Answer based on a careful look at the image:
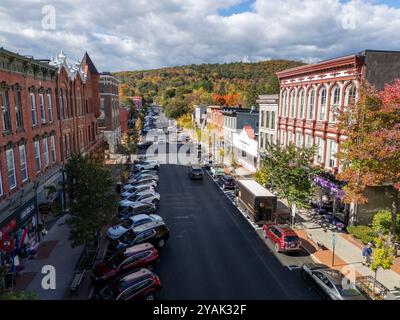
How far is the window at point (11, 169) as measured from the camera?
718 inches

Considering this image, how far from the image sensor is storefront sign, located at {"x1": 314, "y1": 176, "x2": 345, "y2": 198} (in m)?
23.8

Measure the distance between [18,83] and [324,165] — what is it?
23.8 metres

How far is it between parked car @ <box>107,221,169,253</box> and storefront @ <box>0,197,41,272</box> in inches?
192

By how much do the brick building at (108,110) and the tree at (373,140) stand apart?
1675 inches

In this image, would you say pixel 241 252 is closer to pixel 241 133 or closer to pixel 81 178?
pixel 81 178

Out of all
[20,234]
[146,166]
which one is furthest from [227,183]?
[20,234]

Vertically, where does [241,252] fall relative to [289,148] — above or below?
below

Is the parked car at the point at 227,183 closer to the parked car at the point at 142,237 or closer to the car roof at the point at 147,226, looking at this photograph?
the car roof at the point at 147,226

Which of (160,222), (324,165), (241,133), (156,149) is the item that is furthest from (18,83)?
(156,149)

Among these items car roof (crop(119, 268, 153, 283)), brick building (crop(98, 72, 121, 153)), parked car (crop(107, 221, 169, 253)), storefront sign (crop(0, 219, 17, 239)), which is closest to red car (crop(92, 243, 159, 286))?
car roof (crop(119, 268, 153, 283))

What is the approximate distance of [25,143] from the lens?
66.7ft

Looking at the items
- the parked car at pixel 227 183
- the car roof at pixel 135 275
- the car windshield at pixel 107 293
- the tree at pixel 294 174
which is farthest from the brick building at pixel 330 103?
the car windshield at pixel 107 293

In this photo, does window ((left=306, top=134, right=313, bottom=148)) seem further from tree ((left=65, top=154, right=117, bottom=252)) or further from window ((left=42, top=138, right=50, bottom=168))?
window ((left=42, top=138, right=50, bottom=168))

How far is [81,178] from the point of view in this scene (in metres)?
18.7
